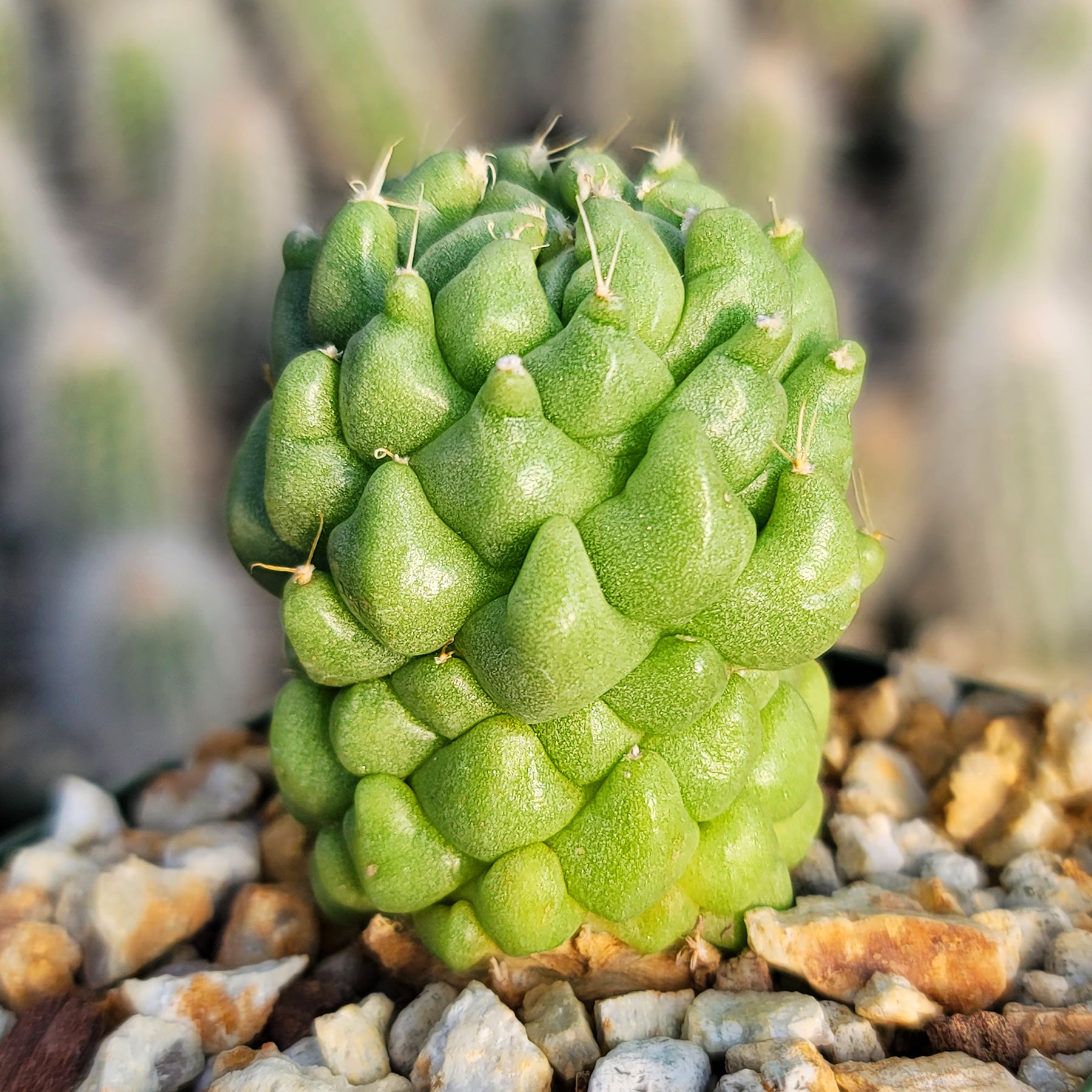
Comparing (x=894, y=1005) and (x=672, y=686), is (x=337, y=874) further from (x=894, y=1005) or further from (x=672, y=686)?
(x=894, y=1005)

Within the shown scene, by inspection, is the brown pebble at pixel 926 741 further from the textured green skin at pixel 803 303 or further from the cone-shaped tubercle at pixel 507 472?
the cone-shaped tubercle at pixel 507 472

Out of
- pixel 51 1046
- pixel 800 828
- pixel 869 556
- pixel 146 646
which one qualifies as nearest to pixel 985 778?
pixel 800 828

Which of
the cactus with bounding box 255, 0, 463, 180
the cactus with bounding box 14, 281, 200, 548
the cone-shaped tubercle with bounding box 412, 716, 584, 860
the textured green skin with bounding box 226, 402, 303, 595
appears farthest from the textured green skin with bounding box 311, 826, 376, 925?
the cactus with bounding box 255, 0, 463, 180

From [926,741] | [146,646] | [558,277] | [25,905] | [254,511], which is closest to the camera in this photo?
[558,277]

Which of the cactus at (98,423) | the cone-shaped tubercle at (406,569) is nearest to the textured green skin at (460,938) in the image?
the cone-shaped tubercle at (406,569)

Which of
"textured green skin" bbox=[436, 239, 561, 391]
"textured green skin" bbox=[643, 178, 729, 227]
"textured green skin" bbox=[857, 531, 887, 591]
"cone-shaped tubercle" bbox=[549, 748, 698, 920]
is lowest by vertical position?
"cone-shaped tubercle" bbox=[549, 748, 698, 920]

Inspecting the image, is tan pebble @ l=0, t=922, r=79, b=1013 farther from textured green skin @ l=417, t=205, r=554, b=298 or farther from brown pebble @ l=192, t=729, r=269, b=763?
textured green skin @ l=417, t=205, r=554, b=298
